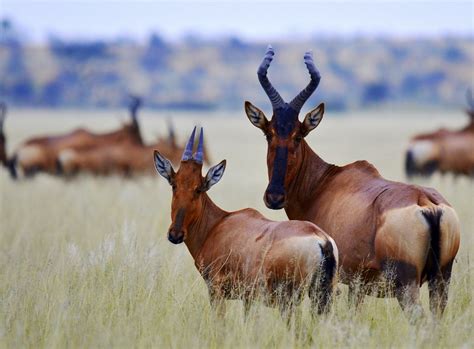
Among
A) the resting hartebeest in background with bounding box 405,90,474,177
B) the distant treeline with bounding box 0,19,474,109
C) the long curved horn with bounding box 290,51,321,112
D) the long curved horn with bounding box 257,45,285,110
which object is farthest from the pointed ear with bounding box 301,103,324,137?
the distant treeline with bounding box 0,19,474,109

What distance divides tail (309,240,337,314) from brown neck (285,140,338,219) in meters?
1.71

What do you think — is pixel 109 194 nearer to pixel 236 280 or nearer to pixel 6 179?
pixel 6 179

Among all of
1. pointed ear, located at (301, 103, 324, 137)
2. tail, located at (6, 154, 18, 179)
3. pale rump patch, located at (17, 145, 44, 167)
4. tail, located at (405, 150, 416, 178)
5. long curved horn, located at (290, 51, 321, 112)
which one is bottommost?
tail, located at (6, 154, 18, 179)

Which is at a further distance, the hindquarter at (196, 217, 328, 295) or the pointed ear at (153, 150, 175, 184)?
the pointed ear at (153, 150, 175, 184)

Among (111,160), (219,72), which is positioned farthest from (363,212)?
(219,72)

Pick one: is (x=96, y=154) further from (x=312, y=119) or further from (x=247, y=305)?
(x=247, y=305)

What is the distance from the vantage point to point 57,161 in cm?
2008

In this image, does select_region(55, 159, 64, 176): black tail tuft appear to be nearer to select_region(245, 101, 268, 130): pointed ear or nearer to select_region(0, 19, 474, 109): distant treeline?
select_region(245, 101, 268, 130): pointed ear

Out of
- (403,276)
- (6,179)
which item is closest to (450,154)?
(6,179)

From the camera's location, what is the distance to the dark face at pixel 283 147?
7781 millimetres

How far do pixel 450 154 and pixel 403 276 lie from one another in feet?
41.5

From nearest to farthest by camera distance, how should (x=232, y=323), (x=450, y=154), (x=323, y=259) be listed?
(x=323, y=259) → (x=232, y=323) → (x=450, y=154)

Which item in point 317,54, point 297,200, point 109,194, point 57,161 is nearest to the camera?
point 297,200

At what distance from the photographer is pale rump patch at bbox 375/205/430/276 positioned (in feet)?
21.7
